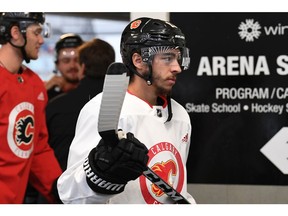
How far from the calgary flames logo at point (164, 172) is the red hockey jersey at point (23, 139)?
1072 mm

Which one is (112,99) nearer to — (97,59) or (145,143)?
(145,143)

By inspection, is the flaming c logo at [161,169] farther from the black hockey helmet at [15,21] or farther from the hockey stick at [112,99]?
the black hockey helmet at [15,21]

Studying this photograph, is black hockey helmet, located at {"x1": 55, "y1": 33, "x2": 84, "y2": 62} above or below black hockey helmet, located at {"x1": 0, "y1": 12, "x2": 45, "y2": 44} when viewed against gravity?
below

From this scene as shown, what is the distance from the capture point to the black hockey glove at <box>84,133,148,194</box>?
1.94m

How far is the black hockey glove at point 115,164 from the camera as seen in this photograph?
1938mm

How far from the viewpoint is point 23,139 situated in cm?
325

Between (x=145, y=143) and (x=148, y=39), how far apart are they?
14.6 inches

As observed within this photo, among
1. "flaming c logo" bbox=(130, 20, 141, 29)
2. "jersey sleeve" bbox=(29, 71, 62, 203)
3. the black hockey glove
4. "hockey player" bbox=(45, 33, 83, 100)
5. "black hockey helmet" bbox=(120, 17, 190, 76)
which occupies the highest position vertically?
"flaming c logo" bbox=(130, 20, 141, 29)

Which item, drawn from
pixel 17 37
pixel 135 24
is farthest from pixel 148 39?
pixel 17 37

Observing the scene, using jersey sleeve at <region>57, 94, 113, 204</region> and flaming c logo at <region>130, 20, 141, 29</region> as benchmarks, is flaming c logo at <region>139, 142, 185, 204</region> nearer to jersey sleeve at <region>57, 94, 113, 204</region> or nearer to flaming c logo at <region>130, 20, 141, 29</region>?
jersey sleeve at <region>57, 94, 113, 204</region>

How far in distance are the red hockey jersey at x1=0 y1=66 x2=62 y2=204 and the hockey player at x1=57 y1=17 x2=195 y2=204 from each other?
2.98ft

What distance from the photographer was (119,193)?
2182mm

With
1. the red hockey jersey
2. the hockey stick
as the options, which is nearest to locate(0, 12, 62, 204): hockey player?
the red hockey jersey

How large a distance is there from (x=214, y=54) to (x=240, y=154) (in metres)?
0.51
